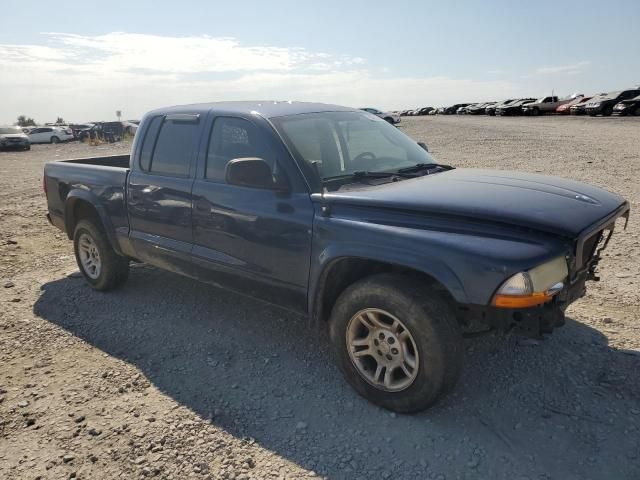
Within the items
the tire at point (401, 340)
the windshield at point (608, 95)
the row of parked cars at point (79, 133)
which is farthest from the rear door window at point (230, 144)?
the row of parked cars at point (79, 133)

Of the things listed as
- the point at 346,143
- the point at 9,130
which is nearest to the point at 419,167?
the point at 346,143

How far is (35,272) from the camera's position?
621 centimetres

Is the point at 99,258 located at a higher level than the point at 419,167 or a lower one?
lower

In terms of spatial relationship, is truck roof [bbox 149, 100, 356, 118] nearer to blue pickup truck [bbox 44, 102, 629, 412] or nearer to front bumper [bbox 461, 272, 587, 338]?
blue pickup truck [bbox 44, 102, 629, 412]

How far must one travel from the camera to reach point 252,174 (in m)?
3.44

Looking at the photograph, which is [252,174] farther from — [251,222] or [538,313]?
[538,313]

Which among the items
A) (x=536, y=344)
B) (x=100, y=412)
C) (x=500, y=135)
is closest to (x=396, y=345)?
(x=536, y=344)

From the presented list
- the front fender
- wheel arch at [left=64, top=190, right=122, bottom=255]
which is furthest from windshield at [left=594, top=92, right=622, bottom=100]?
the front fender

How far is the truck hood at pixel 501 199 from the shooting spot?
9.35 feet

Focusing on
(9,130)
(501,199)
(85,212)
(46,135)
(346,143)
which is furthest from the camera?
(46,135)

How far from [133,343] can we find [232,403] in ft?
4.35

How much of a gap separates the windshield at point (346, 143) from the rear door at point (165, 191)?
935mm

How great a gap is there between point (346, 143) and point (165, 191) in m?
1.54

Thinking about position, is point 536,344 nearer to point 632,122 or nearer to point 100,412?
point 100,412
